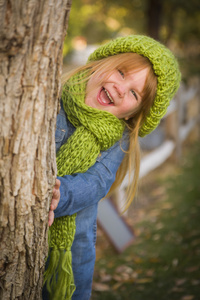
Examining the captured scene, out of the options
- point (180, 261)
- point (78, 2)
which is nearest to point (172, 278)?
point (180, 261)


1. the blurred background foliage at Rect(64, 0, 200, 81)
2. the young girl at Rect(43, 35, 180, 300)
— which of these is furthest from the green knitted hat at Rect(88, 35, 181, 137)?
the blurred background foliage at Rect(64, 0, 200, 81)

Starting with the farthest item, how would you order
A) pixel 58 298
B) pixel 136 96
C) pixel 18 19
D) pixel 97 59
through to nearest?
pixel 97 59 < pixel 136 96 < pixel 58 298 < pixel 18 19

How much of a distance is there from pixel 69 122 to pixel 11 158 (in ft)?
A: 2.39

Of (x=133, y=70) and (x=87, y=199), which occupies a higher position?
(x=133, y=70)

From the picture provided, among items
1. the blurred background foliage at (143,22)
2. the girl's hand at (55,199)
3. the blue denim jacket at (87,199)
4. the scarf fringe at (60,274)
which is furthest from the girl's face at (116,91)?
the blurred background foliage at (143,22)

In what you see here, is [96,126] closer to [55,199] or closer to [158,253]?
[55,199]

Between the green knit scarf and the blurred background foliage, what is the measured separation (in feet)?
14.9

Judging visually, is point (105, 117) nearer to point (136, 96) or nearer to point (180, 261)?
point (136, 96)

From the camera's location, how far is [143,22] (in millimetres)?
9375

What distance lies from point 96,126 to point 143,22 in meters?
8.42

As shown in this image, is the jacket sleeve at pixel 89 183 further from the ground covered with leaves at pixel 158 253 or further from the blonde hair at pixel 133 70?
the ground covered with leaves at pixel 158 253


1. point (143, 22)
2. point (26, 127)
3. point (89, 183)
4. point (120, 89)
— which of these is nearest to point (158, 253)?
point (89, 183)

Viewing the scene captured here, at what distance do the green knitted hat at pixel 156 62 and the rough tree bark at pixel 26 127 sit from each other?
2.39 ft

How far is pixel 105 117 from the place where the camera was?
182 cm
